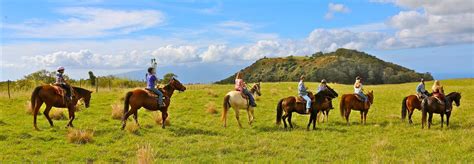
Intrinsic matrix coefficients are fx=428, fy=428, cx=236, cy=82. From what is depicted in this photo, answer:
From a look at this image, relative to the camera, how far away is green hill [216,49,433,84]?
9106cm

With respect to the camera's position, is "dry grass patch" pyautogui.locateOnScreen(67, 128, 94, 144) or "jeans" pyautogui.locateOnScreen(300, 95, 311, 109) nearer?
"dry grass patch" pyautogui.locateOnScreen(67, 128, 94, 144)

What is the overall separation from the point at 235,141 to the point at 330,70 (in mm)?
82397

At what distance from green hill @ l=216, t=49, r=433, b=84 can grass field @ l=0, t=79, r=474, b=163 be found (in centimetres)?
5964

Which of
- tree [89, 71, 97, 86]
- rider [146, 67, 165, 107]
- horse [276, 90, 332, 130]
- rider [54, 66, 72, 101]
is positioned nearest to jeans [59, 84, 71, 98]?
rider [54, 66, 72, 101]

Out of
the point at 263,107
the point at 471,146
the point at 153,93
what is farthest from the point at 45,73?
the point at 471,146

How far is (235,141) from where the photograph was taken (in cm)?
1348

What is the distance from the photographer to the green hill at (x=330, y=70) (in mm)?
91062

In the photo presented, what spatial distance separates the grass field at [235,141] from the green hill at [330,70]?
5964 cm

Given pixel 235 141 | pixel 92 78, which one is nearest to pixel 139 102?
pixel 235 141

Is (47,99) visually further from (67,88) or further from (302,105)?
(302,105)

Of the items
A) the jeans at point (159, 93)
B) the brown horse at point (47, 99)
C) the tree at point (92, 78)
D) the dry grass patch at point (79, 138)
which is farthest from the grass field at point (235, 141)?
the tree at point (92, 78)

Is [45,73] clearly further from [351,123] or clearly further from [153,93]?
[351,123]

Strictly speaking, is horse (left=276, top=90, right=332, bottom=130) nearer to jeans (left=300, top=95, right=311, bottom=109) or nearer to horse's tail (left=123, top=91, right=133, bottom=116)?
jeans (left=300, top=95, right=311, bottom=109)

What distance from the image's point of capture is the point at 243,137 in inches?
561
